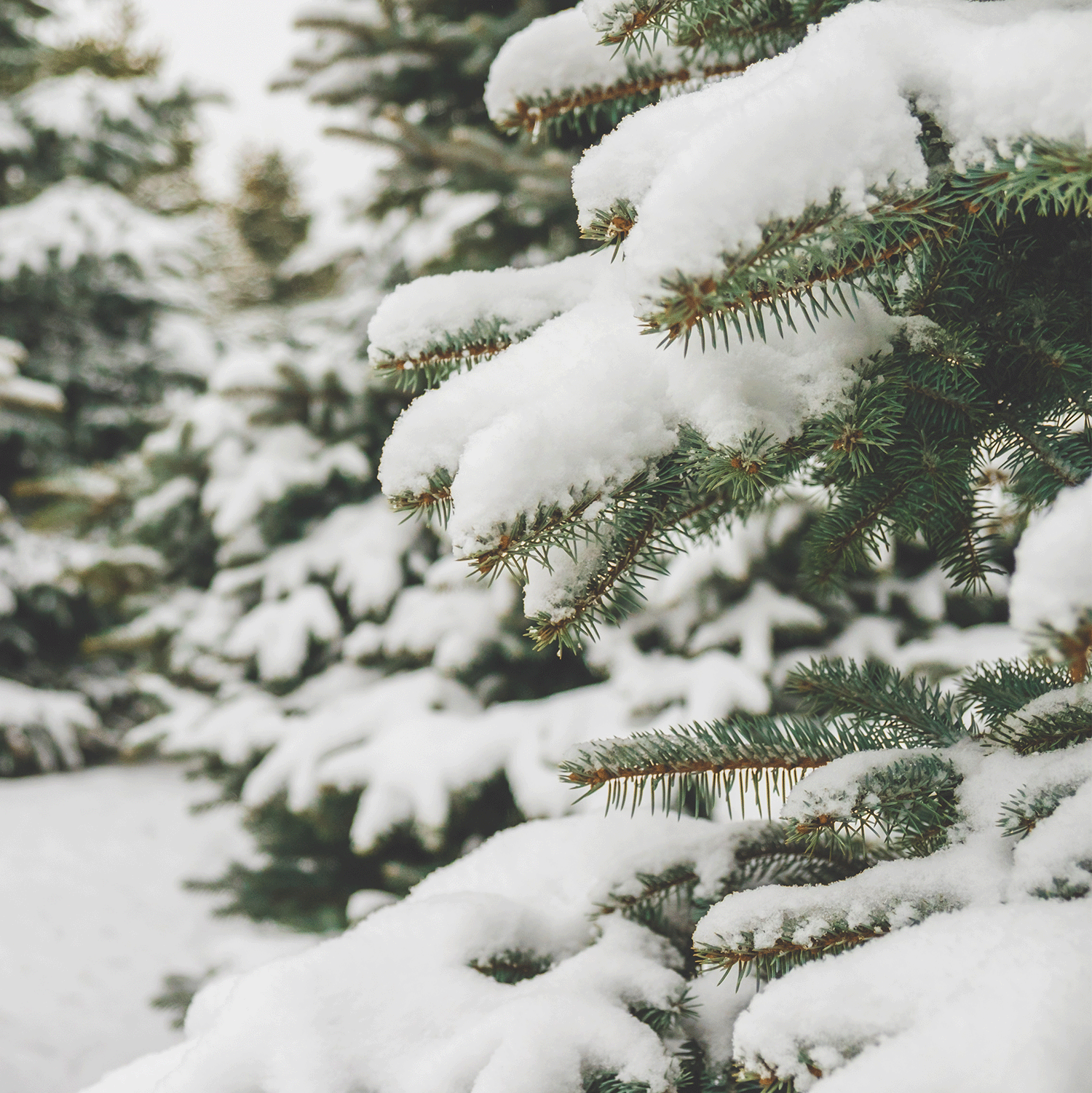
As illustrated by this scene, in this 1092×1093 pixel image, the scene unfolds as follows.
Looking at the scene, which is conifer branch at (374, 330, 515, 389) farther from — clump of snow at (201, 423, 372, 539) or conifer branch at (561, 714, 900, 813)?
clump of snow at (201, 423, 372, 539)

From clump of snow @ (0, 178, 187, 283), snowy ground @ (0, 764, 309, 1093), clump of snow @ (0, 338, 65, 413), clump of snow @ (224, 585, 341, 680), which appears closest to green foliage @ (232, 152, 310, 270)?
clump of snow @ (0, 178, 187, 283)

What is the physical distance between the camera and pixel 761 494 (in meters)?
0.76

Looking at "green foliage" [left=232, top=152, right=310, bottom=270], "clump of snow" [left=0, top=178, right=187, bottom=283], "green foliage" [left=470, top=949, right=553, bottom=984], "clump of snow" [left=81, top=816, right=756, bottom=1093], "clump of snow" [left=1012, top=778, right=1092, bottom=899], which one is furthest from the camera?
"green foliage" [left=232, top=152, right=310, bottom=270]

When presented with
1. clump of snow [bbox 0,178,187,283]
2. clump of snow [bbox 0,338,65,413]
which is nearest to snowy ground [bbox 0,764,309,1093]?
clump of snow [bbox 0,338,65,413]

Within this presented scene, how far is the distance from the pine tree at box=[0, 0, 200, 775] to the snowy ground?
0.72m

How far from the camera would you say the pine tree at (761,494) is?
0.46 m

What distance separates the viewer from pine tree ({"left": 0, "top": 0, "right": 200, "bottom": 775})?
5.07m

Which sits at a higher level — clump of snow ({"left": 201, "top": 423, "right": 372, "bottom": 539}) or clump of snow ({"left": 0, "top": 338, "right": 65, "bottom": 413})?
clump of snow ({"left": 0, "top": 338, "right": 65, "bottom": 413})

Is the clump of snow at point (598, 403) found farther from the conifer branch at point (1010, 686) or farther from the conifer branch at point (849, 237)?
the conifer branch at point (1010, 686)

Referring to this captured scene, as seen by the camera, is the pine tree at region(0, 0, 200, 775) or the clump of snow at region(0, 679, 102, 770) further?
the pine tree at region(0, 0, 200, 775)

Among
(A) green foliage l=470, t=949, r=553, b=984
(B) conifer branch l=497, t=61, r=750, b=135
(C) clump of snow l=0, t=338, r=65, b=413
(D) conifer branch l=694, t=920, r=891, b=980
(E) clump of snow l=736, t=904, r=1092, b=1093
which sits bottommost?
(A) green foliage l=470, t=949, r=553, b=984

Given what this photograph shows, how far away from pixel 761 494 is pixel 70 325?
6.91 meters

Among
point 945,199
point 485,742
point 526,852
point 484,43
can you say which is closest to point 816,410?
point 945,199

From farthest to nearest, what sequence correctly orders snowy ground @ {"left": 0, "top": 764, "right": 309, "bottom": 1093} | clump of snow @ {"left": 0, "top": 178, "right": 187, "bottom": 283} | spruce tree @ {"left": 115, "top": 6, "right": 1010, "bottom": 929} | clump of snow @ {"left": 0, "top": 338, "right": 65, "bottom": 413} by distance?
1. clump of snow @ {"left": 0, "top": 178, "right": 187, "bottom": 283}
2. clump of snow @ {"left": 0, "top": 338, "right": 65, "bottom": 413}
3. snowy ground @ {"left": 0, "top": 764, "right": 309, "bottom": 1093}
4. spruce tree @ {"left": 115, "top": 6, "right": 1010, "bottom": 929}
